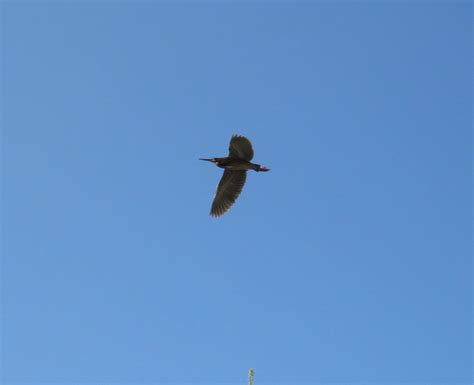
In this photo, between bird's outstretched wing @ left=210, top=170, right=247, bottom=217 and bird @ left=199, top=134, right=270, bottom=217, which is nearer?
bird @ left=199, top=134, right=270, bottom=217

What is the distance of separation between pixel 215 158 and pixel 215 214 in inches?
147

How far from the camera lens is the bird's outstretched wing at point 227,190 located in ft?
99.8

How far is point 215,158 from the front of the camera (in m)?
29.3

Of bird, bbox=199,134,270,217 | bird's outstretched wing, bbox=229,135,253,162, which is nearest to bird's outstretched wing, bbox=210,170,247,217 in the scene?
bird, bbox=199,134,270,217

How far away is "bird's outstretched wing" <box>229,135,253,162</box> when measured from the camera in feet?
90.6

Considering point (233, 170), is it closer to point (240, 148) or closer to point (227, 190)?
point (227, 190)

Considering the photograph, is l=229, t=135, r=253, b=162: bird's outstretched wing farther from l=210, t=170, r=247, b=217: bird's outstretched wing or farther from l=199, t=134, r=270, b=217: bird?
l=210, t=170, r=247, b=217: bird's outstretched wing

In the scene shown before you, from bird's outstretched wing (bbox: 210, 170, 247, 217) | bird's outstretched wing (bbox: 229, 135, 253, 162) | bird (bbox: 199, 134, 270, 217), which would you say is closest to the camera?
bird's outstretched wing (bbox: 229, 135, 253, 162)

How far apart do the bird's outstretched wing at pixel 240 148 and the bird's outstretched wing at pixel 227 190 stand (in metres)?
1.90

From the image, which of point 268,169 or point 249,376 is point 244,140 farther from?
point 249,376

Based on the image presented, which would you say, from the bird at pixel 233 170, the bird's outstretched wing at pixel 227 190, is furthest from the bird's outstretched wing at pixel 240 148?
the bird's outstretched wing at pixel 227 190

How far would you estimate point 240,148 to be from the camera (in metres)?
28.0

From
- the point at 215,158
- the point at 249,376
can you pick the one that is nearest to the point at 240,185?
the point at 215,158

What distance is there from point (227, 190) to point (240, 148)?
142 inches
